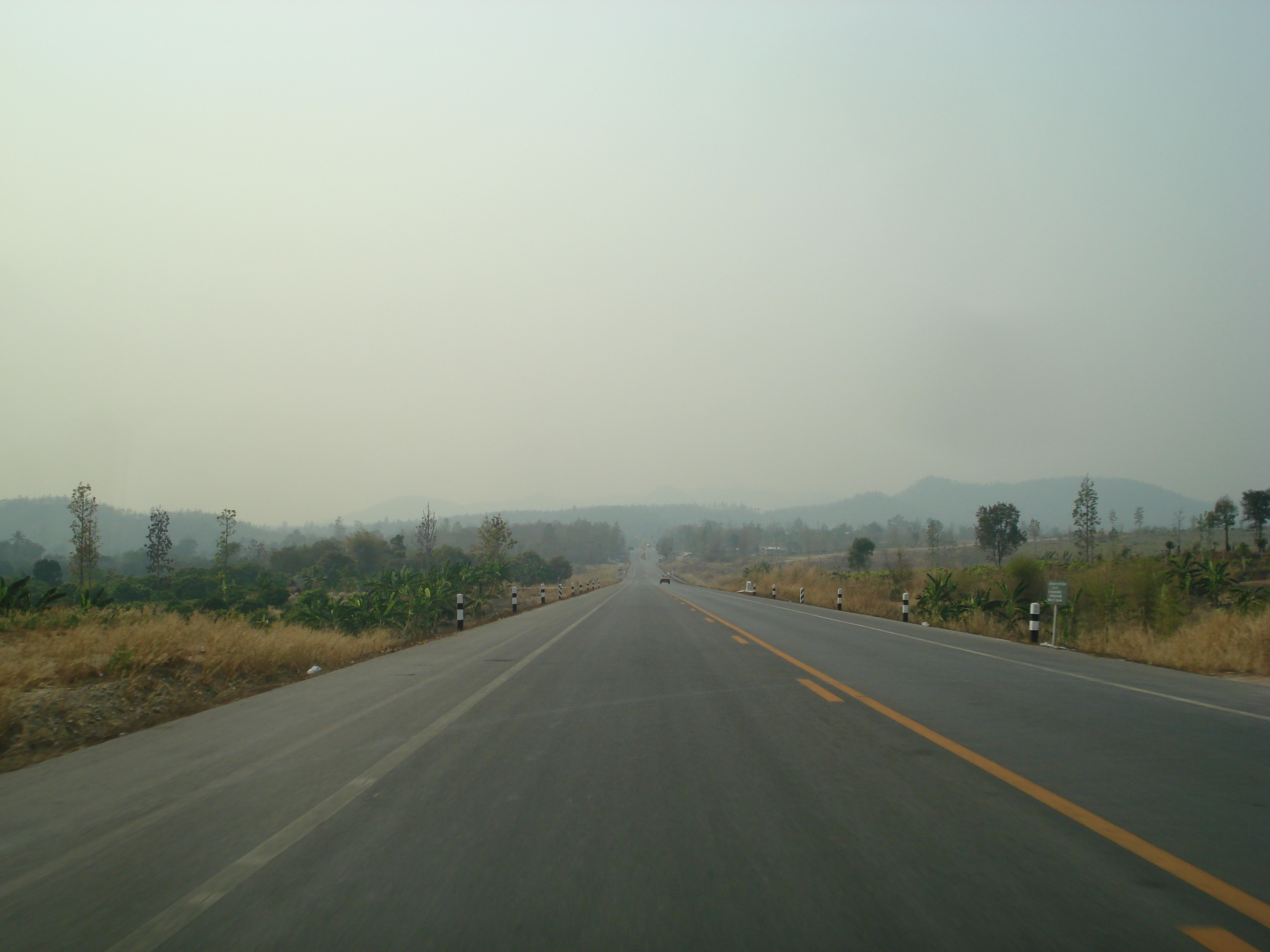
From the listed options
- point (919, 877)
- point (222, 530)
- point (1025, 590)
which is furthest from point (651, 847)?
point (222, 530)

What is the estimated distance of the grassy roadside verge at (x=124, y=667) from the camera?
7.15 meters

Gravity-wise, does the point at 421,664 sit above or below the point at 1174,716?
below

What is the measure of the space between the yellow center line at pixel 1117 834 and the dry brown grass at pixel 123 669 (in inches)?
317

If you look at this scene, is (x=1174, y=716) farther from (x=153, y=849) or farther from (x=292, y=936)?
(x=153, y=849)

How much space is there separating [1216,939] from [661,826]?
8.18 feet

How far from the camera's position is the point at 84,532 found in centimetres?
5238

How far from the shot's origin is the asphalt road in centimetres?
296

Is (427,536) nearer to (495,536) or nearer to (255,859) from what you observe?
(495,536)

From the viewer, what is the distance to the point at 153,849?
3906mm

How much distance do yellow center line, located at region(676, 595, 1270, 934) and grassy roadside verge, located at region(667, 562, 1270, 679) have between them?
7759mm

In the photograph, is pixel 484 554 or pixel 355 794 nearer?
pixel 355 794

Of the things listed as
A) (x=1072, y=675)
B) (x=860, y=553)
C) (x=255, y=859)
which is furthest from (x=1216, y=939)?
(x=860, y=553)

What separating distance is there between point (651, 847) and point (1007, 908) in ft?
5.49

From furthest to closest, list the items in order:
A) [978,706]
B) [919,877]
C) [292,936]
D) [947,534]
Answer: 1. [947,534]
2. [978,706]
3. [919,877]
4. [292,936]
